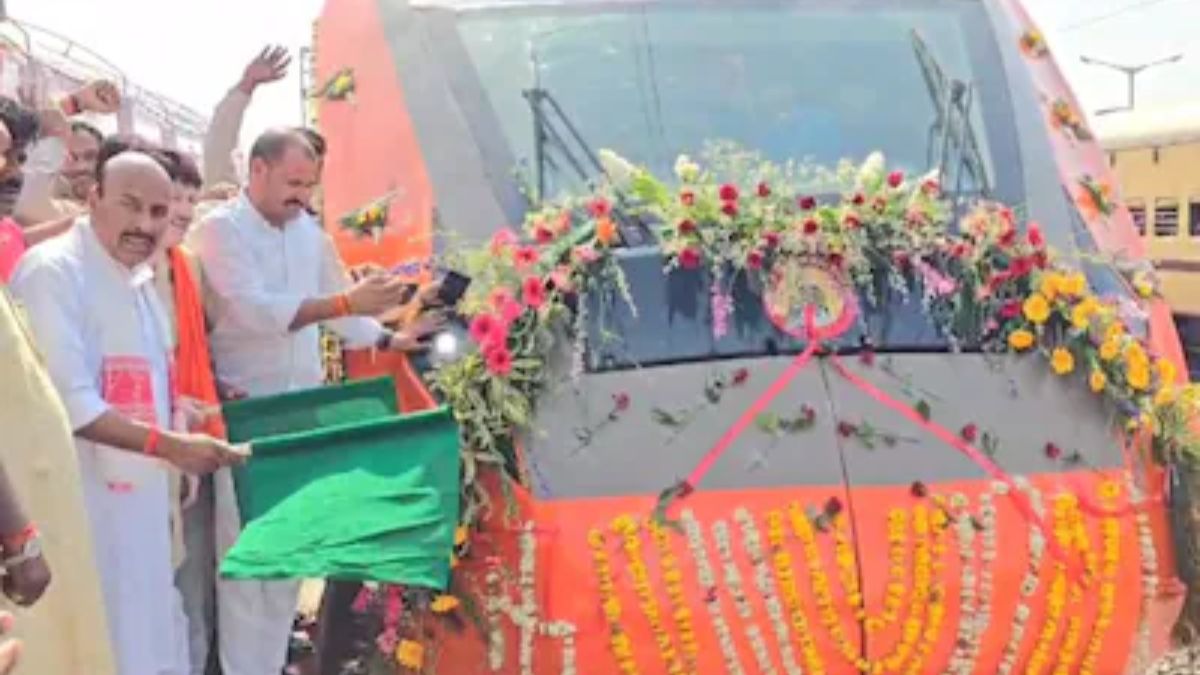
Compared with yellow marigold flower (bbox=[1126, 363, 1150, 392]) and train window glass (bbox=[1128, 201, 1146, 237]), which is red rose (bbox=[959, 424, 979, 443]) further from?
train window glass (bbox=[1128, 201, 1146, 237])

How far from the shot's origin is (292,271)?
454 centimetres

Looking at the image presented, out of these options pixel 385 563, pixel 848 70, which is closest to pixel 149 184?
pixel 385 563

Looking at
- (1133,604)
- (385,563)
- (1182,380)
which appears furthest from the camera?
(1182,380)

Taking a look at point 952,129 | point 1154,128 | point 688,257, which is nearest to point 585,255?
point 688,257

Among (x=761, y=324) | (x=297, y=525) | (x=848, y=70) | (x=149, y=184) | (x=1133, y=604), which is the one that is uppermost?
(x=848, y=70)

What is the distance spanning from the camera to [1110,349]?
3947mm

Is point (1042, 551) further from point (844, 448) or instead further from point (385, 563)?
point (385, 563)

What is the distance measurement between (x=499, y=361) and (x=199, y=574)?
1292 mm

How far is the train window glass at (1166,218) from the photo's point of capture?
13625 millimetres

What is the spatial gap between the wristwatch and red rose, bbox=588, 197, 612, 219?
1.68 meters

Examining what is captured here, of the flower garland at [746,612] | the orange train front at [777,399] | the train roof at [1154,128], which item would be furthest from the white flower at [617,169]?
the train roof at [1154,128]

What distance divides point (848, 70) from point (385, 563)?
215 centimetres

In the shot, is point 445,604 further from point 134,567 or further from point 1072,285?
point 1072,285

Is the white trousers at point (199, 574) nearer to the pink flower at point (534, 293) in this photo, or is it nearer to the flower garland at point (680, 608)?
the pink flower at point (534, 293)
